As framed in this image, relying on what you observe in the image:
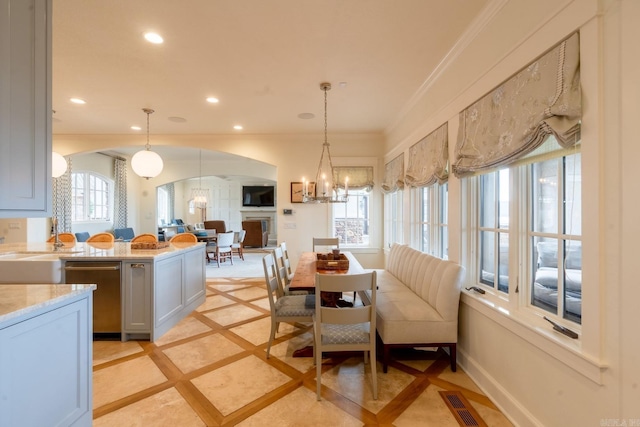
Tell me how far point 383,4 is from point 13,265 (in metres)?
3.64

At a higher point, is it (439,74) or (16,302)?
(439,74)

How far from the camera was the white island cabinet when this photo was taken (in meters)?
1.24

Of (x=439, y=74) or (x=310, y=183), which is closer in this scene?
(x=439, y=74)

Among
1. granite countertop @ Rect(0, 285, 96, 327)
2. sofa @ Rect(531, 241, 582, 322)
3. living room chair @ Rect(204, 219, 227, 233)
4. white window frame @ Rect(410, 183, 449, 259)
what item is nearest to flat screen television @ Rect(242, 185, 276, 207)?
living room chair @ Rect(204, 219, 227, 233)

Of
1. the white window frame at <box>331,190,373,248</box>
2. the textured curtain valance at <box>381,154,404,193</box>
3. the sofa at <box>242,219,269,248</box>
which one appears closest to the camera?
the textured curtain valance at <box>381,154,404,193</box>

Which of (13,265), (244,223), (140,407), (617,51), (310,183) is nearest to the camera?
(617,51)

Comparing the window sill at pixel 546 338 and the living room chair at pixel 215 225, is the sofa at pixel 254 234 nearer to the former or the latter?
the living room chair at pixel 215 225

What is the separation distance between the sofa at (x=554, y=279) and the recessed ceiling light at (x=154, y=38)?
3315 millimetres

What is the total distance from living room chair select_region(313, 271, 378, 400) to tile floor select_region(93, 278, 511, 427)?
0.63 feet

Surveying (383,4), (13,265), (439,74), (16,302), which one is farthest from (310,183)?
(16,302)

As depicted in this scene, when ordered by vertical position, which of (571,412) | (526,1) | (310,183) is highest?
(526,1)

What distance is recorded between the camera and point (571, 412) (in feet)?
4.63

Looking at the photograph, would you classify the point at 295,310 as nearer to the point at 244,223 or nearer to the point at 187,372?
the point at 187,372

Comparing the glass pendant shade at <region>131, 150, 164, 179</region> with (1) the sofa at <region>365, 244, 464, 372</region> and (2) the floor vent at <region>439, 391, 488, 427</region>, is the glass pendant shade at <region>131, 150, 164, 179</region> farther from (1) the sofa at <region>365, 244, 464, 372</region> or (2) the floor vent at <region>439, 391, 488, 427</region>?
(2) the floor vent at <region>439, 391, 488, 427</region>
